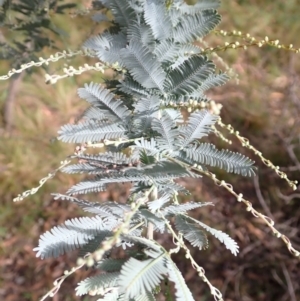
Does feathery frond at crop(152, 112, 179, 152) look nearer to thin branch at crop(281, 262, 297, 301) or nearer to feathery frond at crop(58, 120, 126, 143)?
feathery frond at crop(58, 120, 126, 143)

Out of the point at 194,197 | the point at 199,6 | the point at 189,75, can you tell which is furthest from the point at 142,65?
the point at 194,197

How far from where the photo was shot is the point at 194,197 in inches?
63.9

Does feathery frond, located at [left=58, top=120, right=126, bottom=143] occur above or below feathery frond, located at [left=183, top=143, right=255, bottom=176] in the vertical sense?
below

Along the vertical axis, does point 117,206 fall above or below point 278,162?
above

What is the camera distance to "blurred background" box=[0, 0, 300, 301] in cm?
146

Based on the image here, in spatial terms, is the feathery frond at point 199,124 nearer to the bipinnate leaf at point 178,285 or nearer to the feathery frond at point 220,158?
the feathery frond at point 220,158

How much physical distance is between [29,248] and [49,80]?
3.93 feet

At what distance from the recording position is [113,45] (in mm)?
462

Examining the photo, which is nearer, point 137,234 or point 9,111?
point 137,234

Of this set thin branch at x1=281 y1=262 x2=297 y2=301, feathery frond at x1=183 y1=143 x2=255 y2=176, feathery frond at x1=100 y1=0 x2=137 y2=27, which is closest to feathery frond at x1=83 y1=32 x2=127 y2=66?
feathery frond at x1=100 y1=0 x2=137 y2=27

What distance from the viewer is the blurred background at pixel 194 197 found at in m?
1.46

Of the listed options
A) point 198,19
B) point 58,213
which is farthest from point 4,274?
point 198,19

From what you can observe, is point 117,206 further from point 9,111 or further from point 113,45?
point 9,111

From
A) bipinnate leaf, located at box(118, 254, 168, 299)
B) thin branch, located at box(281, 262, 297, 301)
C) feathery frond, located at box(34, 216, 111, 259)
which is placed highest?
bipinnate leaf, located at box(118, 254, 168, 299)
